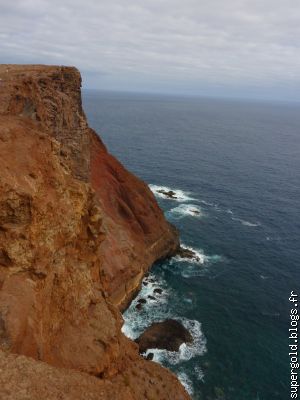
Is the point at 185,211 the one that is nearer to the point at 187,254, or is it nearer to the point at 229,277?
the point at 187,254

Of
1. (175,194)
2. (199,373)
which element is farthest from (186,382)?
(175,194)

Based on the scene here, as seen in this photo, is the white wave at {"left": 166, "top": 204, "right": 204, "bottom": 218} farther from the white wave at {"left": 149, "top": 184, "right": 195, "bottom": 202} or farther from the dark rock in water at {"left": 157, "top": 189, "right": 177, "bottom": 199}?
the dark rock in water at {"left": 157, "top": 189, "right": 177, "bottom": 199}

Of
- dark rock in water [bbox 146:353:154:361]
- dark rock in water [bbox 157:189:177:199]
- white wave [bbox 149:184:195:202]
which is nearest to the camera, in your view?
dark rock in water [bbox 146:353:154:361]

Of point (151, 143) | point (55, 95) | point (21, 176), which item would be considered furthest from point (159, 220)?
point (151, 143)

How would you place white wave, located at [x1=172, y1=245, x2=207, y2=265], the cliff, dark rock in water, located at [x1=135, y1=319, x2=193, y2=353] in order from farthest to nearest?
white wave, located at [x1=172, y1=245, x2=207, y2=265]
dark rock in water, located at [x1=135, y1=319, x2=193, y2=353]
the cliff

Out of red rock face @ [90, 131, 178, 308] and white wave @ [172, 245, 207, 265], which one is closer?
red rock face @ [90, 131, 178, 308]

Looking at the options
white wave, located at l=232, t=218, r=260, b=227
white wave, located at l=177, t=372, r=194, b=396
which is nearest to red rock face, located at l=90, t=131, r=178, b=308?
white wave, located at l=177, t=372, r=194, b=396

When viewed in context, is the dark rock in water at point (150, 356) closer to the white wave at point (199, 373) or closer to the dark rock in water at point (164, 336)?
the dark rock in water at point (164, 336)

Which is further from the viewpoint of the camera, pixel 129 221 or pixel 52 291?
pixel 129 221
